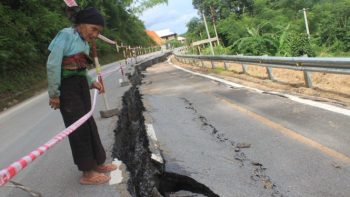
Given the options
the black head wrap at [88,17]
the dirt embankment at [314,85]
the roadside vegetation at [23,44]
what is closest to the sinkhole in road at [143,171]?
the black head wrap at [88,17]

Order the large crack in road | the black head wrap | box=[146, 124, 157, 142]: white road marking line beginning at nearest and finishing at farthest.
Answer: the large crack in road
the black head wrap
box=[146, 124, 157, 142]: white road marking line

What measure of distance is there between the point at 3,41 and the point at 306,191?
17.6 meters

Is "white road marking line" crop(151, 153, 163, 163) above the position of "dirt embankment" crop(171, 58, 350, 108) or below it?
above

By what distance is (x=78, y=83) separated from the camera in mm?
4531

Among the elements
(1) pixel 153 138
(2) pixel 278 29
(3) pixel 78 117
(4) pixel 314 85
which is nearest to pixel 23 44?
(2) pixel 278 29

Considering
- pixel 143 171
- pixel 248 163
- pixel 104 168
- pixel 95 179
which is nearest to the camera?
pixel 95 179

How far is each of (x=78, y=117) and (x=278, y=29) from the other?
22.7 m

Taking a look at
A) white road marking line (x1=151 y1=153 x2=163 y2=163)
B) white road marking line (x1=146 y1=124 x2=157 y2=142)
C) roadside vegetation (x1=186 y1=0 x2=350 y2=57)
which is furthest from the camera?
roadside vegetation (x1=186 y1=0 x2=350 y2=57)

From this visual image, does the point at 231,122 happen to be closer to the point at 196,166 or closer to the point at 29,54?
the point at 196,166

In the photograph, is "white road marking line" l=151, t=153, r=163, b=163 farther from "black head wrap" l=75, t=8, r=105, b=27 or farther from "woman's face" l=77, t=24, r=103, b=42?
"black head wrap" l=75, t=8, r=105, b=27

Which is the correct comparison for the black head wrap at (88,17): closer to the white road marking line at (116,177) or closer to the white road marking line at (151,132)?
the white road marking line at (116,177)

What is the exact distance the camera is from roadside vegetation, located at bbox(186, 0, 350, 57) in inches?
723

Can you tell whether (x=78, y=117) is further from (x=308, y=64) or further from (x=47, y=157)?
(x=308, y=64)

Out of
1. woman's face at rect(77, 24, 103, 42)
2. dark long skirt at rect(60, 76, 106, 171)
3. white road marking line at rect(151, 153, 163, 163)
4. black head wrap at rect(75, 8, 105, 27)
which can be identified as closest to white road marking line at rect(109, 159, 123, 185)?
dark long skirt at rect(60, 76, 106, 171)
